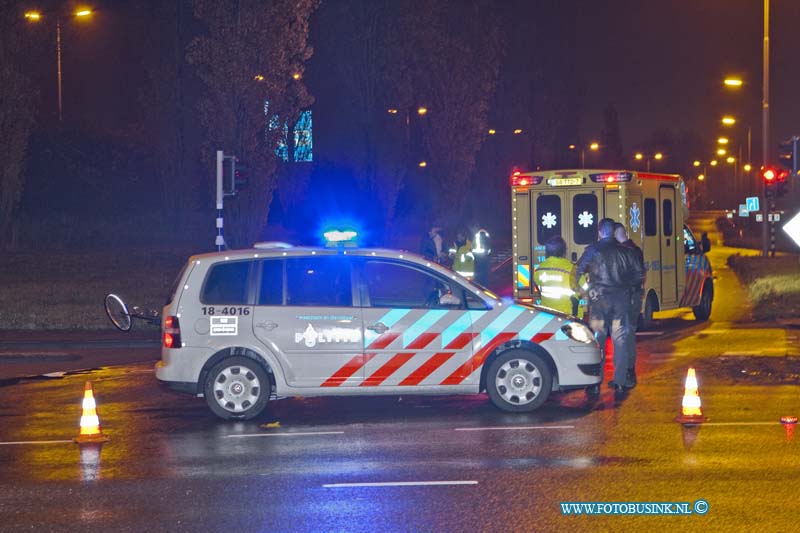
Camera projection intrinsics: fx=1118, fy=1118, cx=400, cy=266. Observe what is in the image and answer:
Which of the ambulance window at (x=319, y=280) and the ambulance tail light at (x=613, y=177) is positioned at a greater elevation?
the ambulance tail light at (x=613, y=177)

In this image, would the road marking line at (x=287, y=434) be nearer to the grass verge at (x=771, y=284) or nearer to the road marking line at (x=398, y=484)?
the road marking line at (x=398, y=484)

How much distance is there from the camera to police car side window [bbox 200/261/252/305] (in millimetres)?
10875

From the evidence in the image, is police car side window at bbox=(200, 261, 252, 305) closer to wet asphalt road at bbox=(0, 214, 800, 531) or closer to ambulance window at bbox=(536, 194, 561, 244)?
wet asphalt road at bbox=(0, 214, 800, 531)

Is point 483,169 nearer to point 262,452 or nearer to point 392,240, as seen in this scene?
point 392,240

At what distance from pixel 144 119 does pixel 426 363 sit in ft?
132

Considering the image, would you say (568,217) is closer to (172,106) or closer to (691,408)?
(691,408)

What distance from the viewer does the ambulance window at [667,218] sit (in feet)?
63.7

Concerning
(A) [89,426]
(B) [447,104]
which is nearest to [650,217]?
(A) [89,426]

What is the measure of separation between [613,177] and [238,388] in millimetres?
9014

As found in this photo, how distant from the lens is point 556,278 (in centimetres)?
1369

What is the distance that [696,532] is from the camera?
6.65 m

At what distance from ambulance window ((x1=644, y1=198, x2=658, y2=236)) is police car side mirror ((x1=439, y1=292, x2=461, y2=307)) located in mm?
8464

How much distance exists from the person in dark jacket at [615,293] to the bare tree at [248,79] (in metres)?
14.7

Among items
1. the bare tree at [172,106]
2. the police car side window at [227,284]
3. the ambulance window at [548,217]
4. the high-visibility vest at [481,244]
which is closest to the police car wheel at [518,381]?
the police car side window at [227,284]
